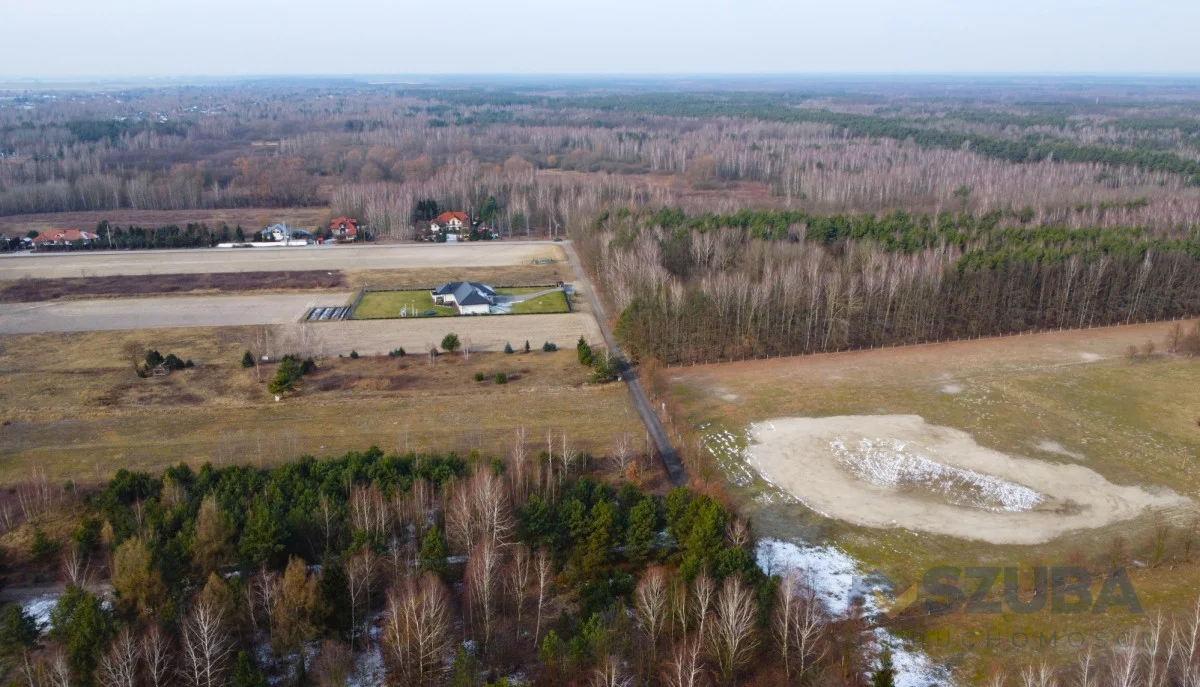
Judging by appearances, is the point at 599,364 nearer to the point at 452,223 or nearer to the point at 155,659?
the point at 155,659

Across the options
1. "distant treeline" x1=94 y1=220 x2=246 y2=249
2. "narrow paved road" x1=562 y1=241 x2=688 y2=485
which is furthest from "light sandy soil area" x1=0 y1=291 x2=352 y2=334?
"distant treeline" x1=94 y1=220 x2=246 y2=249

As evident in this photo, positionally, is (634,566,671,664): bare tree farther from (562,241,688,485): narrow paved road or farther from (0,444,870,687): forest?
(562,241,688,485): narrow paved road

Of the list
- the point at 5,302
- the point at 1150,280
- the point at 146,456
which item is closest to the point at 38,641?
the point at 146,456

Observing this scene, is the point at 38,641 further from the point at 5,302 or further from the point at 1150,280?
the point at 1150,280

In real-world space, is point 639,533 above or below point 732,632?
below

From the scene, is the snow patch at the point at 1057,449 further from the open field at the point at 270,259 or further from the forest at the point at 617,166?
the open field at the point at 270,259

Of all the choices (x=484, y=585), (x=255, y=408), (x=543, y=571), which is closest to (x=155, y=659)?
(x=484, y=585)
